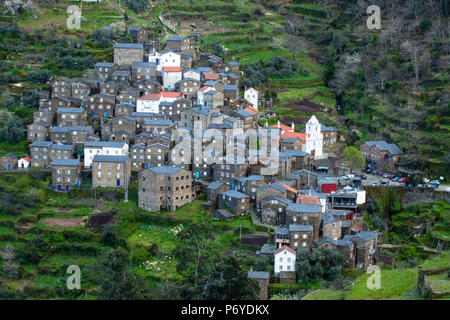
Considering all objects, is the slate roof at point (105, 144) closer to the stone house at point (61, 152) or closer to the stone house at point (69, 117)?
the stone house at point (61, 152)

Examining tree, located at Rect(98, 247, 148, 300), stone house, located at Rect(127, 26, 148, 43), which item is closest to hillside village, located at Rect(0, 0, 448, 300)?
tree, located at Rect(98, 247, 148, 300)

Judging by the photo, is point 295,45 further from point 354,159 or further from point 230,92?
point 354,159

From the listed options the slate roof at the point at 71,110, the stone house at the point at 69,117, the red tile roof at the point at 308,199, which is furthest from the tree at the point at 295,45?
the red tile roof at the point at 308,199

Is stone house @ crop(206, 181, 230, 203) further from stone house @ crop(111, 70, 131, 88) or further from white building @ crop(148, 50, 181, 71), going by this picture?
white building @ crop(148, 50, 181, 71)

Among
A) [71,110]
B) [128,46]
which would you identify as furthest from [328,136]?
[71,110]

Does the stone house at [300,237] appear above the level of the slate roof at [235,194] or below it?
below
